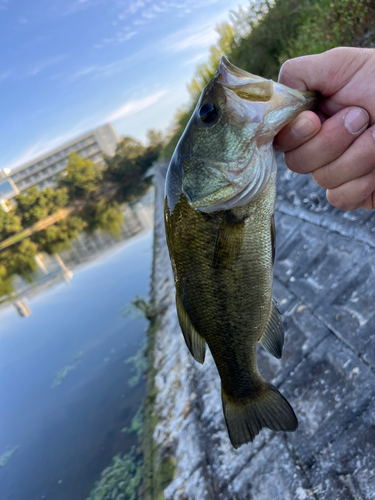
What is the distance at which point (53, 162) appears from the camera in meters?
84.6

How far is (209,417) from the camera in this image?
2879 mm

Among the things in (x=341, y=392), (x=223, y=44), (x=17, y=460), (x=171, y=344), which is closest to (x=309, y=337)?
(x=341, y=392)

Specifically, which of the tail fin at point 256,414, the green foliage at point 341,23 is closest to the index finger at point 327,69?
the tail fin at point 256,414

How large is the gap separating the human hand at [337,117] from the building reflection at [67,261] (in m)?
12.2

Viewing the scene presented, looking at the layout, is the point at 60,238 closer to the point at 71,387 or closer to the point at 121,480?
the point at 71,387

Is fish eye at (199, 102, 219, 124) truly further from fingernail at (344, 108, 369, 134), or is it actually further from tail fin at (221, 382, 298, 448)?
tail fin at (221, 382, 298, 448)

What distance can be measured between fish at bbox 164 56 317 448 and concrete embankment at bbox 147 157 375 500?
0.50m

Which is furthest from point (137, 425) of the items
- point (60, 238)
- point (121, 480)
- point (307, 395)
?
point (60, 238)

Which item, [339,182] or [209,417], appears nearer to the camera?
[339,182]

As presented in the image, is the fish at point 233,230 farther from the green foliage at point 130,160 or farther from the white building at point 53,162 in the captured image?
the white building at point 53,162

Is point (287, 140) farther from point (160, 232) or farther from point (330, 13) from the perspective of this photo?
point (160, 232)

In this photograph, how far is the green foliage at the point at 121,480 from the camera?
3.51 meters

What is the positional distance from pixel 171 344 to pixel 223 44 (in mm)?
15784

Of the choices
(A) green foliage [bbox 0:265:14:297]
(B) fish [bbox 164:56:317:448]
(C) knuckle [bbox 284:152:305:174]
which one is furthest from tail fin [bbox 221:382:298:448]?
(A) green foliage [bbox 0:265:14:297]
